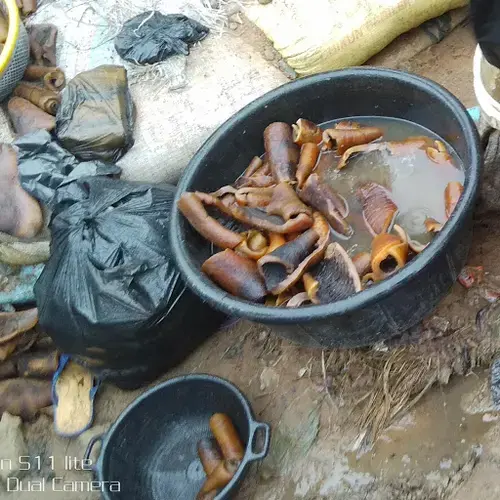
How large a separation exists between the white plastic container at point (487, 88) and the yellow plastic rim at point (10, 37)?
226 cm

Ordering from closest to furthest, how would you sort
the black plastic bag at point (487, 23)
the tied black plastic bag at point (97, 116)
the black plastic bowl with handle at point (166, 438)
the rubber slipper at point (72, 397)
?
the black plastic bag at point (487, 23)
the black plastic bowl with handle at point (166, 438)
the rubber slipper at point (72, 397)
the tied black plastic bag at point (97, 116)

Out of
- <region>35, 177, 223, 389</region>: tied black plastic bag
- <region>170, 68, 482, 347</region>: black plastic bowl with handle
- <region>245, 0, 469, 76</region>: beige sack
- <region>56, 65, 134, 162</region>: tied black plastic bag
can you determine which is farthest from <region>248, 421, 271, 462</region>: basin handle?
<region>245, 0, 469, 76</region>: beige sack

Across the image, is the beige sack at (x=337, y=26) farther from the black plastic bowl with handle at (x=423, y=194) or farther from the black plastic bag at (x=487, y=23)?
the black plastic bag at (x=487, y=23)

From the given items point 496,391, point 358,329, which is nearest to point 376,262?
point 358,329

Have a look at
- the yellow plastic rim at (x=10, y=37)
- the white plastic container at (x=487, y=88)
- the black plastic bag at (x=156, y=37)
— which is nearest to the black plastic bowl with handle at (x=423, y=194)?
the white plastic container at (x=487, y=88)

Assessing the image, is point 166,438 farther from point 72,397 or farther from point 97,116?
point 97,116

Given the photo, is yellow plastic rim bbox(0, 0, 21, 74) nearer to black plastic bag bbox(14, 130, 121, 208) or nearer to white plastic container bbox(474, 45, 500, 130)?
black plastic bag bbox(14, 130, 121, 208)

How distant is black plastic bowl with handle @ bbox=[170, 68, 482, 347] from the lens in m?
2.12

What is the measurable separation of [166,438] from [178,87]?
5.65 ft

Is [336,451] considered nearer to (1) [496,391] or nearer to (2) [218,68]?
(1) [496,391]

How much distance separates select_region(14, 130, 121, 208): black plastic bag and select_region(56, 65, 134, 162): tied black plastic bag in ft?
0.22

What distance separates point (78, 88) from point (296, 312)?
6.29 ft

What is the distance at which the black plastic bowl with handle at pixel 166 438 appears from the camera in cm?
272

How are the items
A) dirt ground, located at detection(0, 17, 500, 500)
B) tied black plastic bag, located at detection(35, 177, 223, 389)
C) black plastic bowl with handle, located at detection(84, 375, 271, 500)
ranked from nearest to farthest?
1. dirt ground, located at detection(0, 17, 500, 500)
2. black plastic bowl with handle, located at detection(84, 375, 271, 500)
3. tied black plastic bag, located at detection(35, 177, 223, 389)
